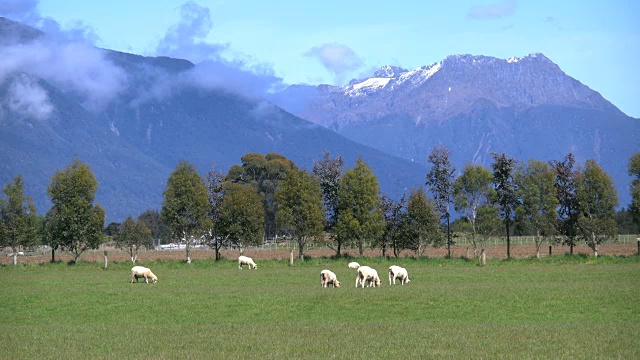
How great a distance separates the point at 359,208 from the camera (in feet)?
295

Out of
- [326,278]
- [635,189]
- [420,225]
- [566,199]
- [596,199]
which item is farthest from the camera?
[566,199]

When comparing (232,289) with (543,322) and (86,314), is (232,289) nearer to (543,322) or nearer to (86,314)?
(86,314)

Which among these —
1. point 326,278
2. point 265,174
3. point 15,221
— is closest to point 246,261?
point 326,278

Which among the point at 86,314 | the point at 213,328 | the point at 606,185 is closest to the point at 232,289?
the point at 86,314

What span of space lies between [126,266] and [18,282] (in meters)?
20.1

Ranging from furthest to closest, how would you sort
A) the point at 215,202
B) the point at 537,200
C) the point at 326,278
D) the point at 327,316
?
the point at 215,202
the point at 537,200
the point at 326,278
the point at 327,316

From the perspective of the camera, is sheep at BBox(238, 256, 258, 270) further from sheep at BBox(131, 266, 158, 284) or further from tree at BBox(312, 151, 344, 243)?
tree at BBox(312, 151, 344, 243)

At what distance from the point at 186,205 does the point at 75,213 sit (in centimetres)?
1249

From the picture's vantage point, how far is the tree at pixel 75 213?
88875 millimetres

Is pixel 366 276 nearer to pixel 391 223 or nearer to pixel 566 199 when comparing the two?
pixel 391 223

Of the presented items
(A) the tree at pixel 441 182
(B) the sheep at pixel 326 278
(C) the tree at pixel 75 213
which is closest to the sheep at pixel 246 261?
(C) the tree at pixel 75 213

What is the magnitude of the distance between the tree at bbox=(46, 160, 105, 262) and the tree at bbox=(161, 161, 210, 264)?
793 centimetres

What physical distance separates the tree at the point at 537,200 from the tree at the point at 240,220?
29.7 meters

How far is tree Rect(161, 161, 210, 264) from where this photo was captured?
94500 mm
